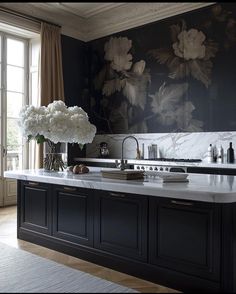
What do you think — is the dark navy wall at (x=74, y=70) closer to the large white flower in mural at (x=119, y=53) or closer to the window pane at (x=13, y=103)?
the large white flower in mural at (x=119, y=53)

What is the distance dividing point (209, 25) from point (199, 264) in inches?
168

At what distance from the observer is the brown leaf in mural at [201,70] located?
5.38 metres

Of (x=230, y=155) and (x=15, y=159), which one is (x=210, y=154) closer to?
(x=230, y=155)

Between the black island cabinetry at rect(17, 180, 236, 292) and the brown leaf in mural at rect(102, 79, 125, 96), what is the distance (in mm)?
3553

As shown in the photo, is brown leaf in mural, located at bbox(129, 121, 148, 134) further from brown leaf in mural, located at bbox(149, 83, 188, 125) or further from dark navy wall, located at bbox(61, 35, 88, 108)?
dark navy wall, located at bbox(61, 35, 88, 108)

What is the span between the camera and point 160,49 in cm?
599

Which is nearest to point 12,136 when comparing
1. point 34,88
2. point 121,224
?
point 34,88

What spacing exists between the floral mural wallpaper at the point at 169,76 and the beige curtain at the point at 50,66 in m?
0.91

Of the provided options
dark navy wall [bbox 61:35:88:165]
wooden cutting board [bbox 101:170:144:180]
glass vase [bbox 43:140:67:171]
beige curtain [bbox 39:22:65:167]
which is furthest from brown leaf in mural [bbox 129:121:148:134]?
wooden cutting board [bbox 101:170:144:180]

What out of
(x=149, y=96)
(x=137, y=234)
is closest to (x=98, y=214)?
(x=137, y=234)

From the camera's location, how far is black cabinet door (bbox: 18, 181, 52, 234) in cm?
349

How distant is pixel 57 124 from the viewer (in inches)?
131

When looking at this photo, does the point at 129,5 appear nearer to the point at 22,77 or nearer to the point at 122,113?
the point at 122,113

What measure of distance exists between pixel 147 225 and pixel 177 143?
3.29 m
